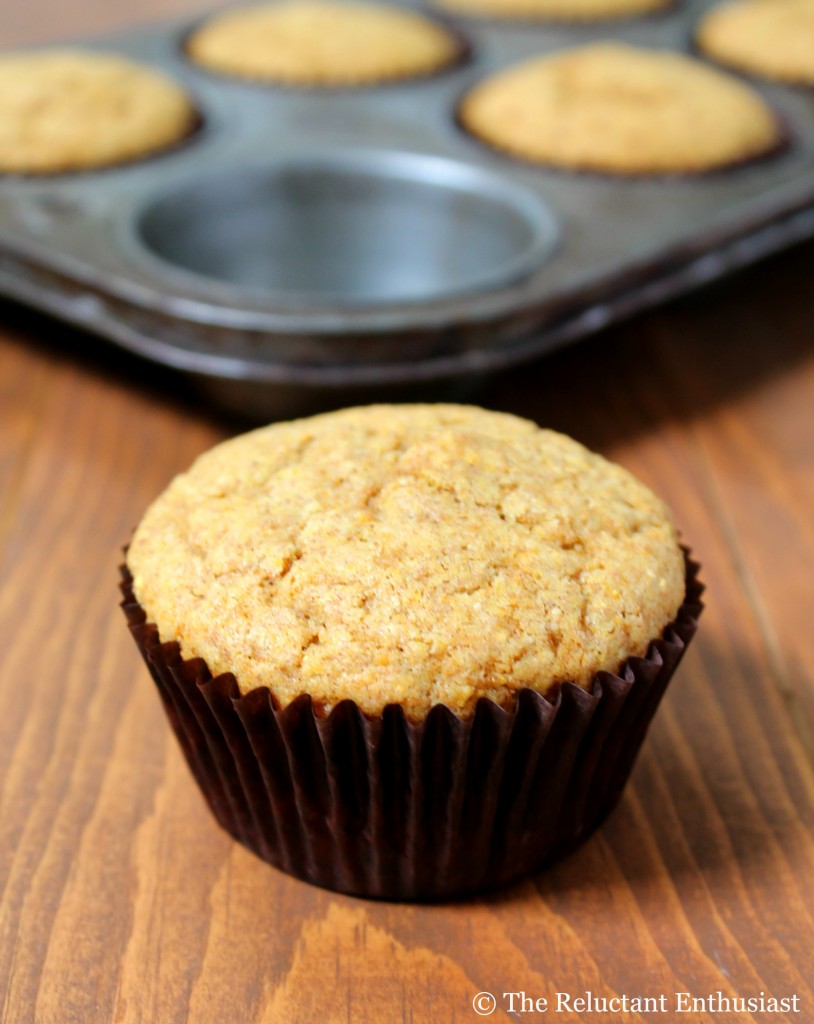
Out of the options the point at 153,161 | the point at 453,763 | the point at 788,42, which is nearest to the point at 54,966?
the point at 453,763

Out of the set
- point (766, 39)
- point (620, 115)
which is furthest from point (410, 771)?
point (766, 39)

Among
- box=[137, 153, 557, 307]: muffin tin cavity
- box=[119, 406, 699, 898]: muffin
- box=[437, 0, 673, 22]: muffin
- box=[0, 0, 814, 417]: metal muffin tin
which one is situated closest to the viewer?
box=[119, 406, 699, 898]: muffin

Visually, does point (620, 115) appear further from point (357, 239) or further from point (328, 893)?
point (328, 893)

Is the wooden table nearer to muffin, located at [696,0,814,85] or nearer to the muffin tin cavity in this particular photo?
the muffin tin cavity

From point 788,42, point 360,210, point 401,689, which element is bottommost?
point 360,210

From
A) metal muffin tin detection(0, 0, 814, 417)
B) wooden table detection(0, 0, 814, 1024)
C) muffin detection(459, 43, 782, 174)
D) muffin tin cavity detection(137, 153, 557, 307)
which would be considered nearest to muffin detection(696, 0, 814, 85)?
metal muffin tin detection(0, 0, 814, 417)

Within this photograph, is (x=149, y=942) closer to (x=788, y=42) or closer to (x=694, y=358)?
(x=694, y=358)
